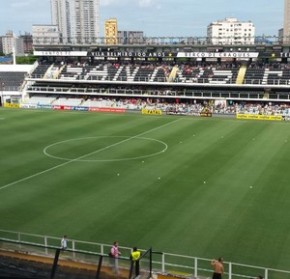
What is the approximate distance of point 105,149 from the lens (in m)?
39.4

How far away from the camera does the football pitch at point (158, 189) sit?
20703 millimetres

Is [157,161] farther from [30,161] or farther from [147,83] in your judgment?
[147,83]

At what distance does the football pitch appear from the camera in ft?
Result: 67.9

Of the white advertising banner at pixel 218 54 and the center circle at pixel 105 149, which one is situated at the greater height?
the white advertising banner at pixel 218 54

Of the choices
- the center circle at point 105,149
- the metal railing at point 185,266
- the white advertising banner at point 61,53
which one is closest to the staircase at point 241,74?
the white advertising banner at point 61,53

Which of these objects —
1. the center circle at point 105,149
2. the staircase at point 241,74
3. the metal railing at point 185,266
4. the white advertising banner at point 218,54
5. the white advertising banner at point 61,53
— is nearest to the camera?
the metal railing at point 185,266

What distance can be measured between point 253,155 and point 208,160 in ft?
13.6

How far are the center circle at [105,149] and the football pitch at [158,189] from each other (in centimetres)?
9

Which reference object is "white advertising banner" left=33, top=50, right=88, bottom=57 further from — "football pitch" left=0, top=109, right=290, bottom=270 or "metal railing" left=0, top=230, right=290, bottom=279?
"metal railing" left=0, top=230, right=290, bottom=279

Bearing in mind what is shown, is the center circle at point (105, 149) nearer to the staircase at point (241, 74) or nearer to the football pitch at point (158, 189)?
the football pitch at point (158, 189)

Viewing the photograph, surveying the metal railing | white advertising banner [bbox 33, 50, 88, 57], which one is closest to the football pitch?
the metal railing

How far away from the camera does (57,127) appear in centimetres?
5206

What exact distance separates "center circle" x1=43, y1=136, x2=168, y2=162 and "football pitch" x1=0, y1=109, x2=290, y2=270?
0.09 m

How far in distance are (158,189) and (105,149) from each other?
12.8 m
